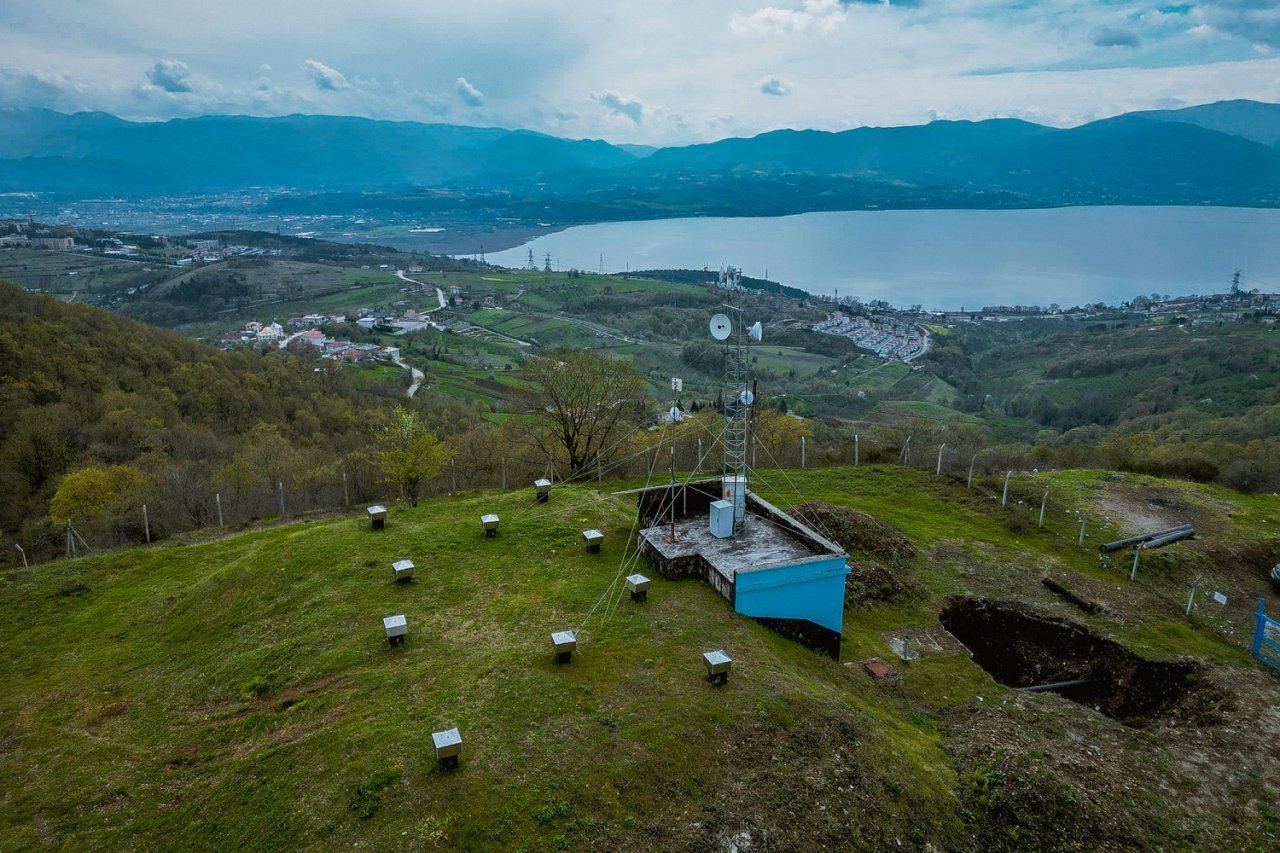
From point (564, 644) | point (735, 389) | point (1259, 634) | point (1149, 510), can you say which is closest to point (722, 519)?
point (735, 389)

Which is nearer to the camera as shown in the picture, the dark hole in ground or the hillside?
the dark hole in ground

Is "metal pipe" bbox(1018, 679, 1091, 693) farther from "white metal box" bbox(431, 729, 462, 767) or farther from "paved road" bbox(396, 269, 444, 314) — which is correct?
"paved road" bbox(396, 269, 444, 314)

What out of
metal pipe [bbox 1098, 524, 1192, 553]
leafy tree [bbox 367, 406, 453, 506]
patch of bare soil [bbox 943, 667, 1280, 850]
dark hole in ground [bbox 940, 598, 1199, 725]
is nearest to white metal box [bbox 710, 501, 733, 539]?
patch of bare soil [bbox 943, 667, 1280, 850]

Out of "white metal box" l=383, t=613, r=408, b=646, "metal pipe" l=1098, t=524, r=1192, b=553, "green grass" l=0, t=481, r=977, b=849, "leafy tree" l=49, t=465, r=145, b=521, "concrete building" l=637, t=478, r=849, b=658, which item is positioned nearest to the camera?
"green grass" l=0, t=481, r=977, b=849

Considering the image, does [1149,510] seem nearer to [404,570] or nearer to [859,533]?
[859,533]

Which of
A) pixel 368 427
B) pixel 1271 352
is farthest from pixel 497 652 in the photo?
pixel 1271 352

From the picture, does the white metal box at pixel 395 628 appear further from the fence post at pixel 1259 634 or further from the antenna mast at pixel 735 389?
the fence post at pixel 1259 634

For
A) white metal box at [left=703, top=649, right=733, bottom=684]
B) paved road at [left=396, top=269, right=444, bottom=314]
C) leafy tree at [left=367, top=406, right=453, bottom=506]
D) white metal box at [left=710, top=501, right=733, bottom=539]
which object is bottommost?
paved road at [left=396, top=269, right=444, bottom=314]
